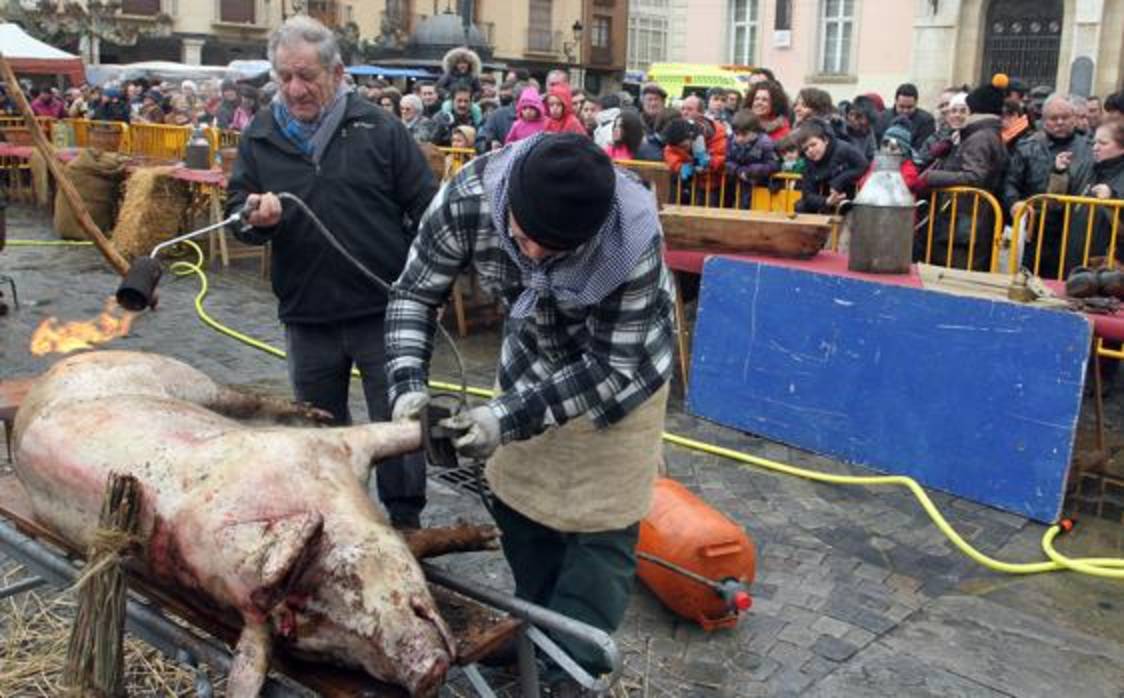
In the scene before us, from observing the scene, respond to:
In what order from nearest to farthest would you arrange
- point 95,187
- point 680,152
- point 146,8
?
point 680,152
point 95,187
point 146,8

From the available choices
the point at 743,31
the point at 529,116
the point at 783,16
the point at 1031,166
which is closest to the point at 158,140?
the point at 529,116

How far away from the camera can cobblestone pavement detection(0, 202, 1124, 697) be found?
3.49 metres

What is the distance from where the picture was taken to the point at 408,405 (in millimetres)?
2740

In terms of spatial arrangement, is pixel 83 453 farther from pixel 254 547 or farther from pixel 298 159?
pixel 298 159

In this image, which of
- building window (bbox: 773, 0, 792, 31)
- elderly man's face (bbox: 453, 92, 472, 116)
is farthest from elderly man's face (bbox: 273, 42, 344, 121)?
building window (bbox: 773, 0, 792, 31)

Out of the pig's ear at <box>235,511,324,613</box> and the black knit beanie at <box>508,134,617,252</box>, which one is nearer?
the pig's ear at <box>235,511,324,613</box>

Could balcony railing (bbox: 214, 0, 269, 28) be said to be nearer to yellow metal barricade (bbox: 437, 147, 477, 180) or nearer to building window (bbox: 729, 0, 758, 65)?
building window (bbox: 729, 0, 758, 65)

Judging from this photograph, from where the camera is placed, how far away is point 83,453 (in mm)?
2750

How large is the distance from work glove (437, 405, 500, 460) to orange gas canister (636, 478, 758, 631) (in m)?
1.30

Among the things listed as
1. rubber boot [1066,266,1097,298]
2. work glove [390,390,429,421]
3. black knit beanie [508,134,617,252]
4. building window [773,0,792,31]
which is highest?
building window [773,0,792,31]

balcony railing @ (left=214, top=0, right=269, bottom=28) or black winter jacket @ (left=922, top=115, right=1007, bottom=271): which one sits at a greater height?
balcony railing @ (left=214, top=0, right=269, bottom=28)

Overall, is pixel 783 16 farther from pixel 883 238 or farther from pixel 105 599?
pixel 105 599

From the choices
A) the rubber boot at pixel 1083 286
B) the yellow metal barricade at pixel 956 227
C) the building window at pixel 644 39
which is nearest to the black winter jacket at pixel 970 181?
the yellow metal barricade at pixel 956 227

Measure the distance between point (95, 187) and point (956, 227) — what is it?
335 inches
